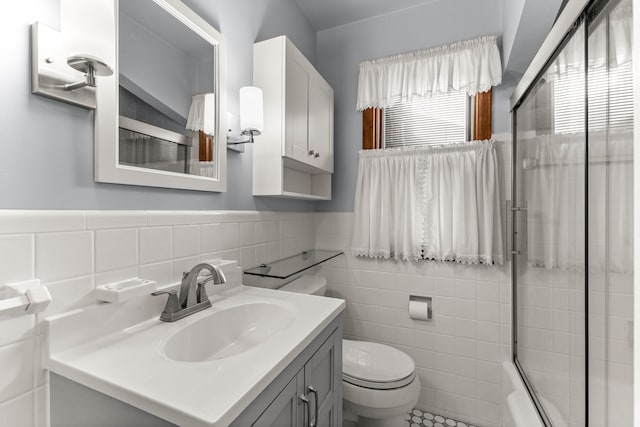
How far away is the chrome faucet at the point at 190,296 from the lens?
998 mm

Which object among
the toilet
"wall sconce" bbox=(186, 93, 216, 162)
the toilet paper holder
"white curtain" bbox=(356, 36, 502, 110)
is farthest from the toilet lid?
"white curtain" bbox=(356, 36, 502, 110)

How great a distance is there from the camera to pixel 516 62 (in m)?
1.68

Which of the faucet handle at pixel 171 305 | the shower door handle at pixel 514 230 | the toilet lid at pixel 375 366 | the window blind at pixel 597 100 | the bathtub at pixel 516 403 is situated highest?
the window blind at pixel 597 100

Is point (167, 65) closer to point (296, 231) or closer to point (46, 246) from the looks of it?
point (46, 246)

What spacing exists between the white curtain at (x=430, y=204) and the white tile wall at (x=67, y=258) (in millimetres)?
1138

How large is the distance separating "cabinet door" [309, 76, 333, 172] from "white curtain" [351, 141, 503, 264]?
0.84 feet

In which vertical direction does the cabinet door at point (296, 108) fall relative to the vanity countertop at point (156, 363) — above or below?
above

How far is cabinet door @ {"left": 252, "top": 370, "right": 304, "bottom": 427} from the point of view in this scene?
70cm

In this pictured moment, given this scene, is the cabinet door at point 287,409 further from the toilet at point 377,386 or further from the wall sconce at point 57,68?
the wall sconce at point 57,68

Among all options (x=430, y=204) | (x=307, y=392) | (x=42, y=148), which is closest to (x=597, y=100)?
(x=430, y=204)

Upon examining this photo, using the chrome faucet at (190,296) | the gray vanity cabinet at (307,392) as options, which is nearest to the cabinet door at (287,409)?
the gray vanity cabinet at (307,392)

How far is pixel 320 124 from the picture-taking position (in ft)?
6.30

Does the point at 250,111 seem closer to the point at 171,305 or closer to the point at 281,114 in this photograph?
the point at 281,114

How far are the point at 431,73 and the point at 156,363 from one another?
204cm
